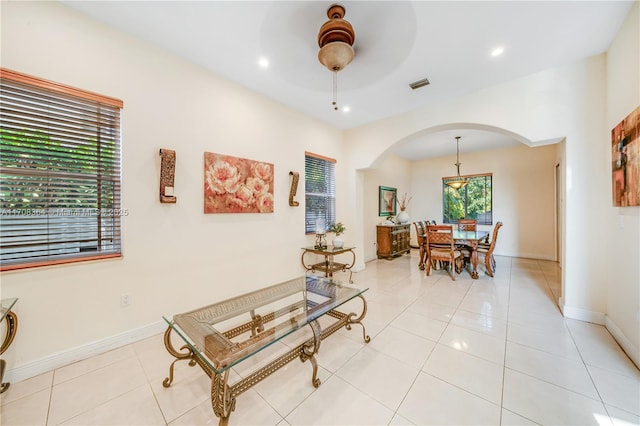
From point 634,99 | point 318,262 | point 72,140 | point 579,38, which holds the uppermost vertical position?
point 579,38

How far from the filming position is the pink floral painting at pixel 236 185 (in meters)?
2.80

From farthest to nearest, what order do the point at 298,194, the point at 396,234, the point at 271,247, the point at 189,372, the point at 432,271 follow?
1. the point at 396,234
2. the point at 432,271
3. the point at 298,194
4. the point at 271,247
5. the point at 189,372

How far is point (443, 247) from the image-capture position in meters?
4.27

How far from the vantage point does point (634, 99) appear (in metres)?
1.93

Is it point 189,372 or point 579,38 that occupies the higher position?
point 579,38

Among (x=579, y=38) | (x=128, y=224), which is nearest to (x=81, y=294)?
(x=128, y=224)

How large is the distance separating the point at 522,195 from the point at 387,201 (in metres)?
3.38

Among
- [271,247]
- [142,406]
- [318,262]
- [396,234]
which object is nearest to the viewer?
[142,406]

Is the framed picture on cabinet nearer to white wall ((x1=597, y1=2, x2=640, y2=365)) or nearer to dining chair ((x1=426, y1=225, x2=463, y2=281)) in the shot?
dining chair ((x1=426, y1=225, x2=463, y2=281))

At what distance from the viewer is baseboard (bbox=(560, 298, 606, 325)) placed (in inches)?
99.7

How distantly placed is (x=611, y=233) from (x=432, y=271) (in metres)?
2.64

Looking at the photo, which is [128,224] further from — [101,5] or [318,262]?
[318,262]

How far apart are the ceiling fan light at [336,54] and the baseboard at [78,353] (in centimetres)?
308

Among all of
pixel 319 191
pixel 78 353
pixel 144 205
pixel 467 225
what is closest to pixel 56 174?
pixel 144 205
